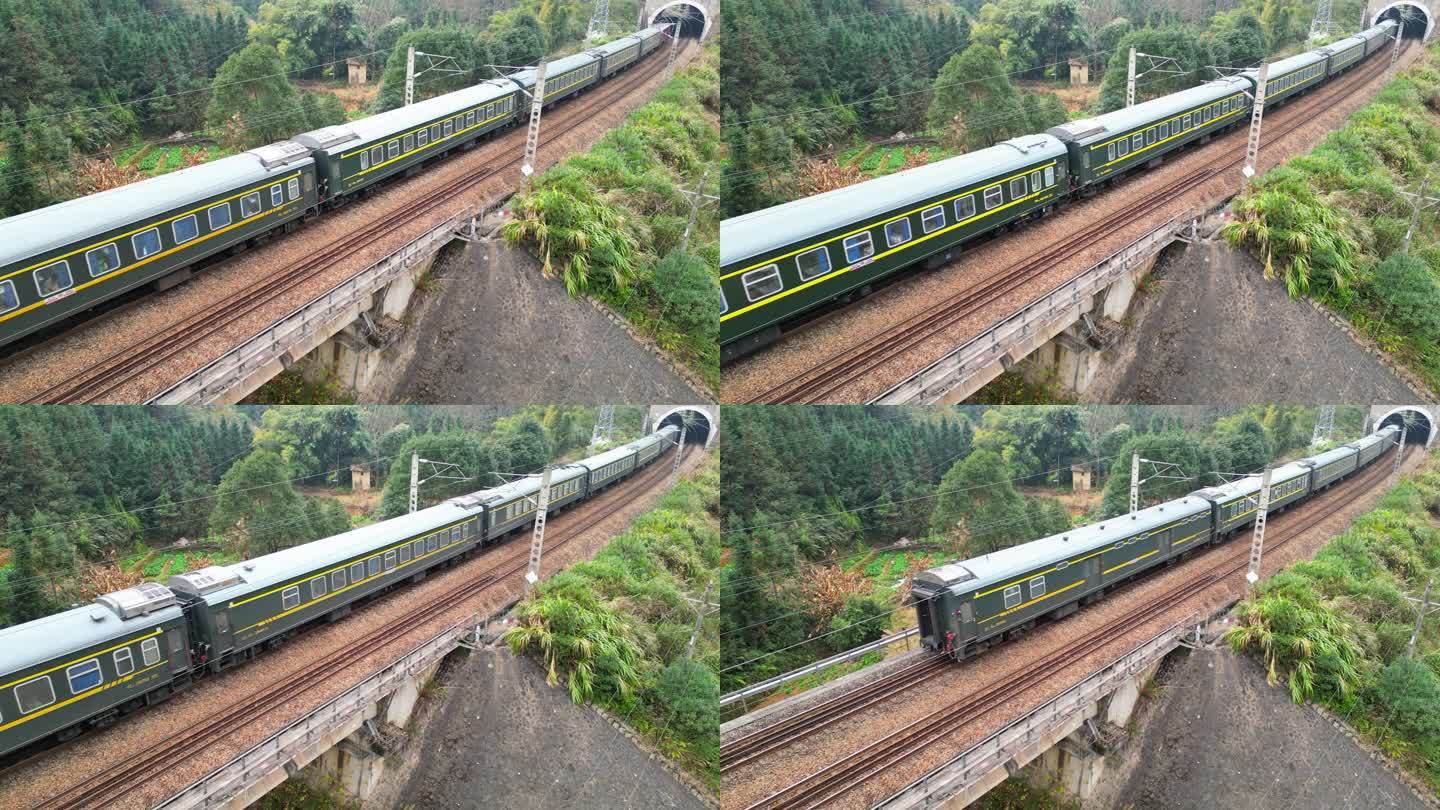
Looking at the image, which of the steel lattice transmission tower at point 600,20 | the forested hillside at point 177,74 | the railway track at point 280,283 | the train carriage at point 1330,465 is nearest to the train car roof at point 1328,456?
the train carriage at point 1330,465

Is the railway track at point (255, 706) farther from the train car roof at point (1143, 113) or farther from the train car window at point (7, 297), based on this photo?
the train car roof at point (1143, 113)

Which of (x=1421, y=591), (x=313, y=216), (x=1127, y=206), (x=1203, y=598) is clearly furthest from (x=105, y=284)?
(x=1421, y=591)

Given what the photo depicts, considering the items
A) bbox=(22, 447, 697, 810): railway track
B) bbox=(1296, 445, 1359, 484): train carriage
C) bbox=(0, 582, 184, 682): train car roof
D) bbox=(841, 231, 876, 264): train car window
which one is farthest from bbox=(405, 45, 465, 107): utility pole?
bbox=(1296, 445, 1359, 484): train carriage

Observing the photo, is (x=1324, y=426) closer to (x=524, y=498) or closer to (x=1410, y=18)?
(x=1410, y=18)

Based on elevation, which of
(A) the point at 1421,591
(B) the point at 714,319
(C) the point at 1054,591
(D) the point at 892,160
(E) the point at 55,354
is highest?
(D) the point at 892,160

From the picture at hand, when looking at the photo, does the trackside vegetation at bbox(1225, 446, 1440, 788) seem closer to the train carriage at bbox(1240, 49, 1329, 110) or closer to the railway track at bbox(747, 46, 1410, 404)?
the railway track at bbox(747, 46, 1410, 404)

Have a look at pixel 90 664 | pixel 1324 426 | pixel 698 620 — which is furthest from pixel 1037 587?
pixel 1324 426

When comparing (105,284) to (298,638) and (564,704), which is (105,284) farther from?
(564,704)
